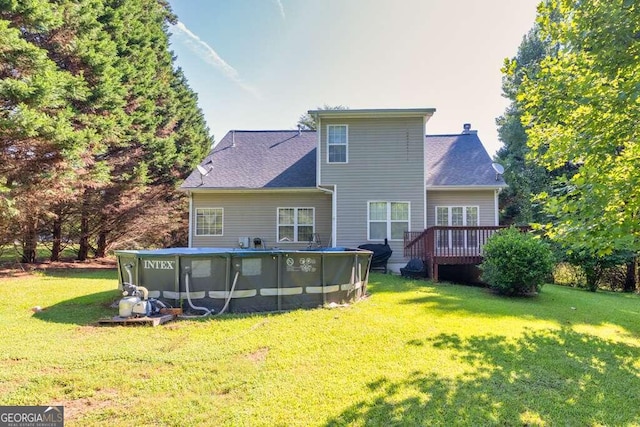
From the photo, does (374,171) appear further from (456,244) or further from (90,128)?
(90,128)

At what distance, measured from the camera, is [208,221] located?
13.5 metres

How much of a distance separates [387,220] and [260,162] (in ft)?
20.0

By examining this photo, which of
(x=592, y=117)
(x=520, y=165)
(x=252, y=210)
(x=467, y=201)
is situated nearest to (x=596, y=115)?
(x=592, y=117)

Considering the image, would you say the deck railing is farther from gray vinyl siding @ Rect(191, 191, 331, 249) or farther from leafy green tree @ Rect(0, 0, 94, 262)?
leafy green tree @ Rect(0, 0, 94, 262)

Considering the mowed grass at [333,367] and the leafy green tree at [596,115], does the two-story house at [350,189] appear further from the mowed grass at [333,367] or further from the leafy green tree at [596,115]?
the leafy green tree at [596,115]

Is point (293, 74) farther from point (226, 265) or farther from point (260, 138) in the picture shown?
point (226, 265)

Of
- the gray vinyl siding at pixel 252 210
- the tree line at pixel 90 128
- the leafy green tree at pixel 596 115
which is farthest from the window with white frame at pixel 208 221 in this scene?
the leafy green tree at pixel 596 115

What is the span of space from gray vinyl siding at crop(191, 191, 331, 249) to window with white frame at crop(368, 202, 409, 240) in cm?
202

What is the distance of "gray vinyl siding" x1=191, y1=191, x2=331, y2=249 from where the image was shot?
13.3m

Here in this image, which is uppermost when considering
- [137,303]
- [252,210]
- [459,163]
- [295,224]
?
[459,163]

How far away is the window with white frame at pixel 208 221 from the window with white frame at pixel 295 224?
98.2 inches

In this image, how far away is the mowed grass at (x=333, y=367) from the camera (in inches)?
125

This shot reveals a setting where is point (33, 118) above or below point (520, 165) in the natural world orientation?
below

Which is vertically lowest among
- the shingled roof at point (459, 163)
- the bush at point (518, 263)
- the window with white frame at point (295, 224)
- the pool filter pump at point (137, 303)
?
the pool filter pump at point (137, 303)
